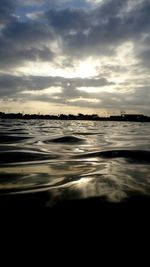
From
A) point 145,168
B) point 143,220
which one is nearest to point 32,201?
point 143,220

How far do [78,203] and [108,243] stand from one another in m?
0.85

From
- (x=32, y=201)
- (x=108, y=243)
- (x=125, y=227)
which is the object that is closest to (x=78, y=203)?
(x=32, y=201)

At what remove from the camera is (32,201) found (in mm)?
2510

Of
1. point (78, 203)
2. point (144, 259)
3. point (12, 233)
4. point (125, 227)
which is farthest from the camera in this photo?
point (78, 203)

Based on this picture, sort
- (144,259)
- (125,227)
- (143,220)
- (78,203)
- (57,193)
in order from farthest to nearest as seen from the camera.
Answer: (57,193)
(78,203)
(143,220)
(125,227)
(144,259)

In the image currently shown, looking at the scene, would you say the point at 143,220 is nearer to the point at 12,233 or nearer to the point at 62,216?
the point at 62,216

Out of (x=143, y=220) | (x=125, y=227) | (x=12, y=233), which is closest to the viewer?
(x=12, y=233)

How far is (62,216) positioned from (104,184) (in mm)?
1192

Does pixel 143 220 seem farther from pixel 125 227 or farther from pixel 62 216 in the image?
pixel 62 216

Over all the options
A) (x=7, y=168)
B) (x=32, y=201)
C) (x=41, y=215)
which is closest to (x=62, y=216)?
(x=41, y=215)

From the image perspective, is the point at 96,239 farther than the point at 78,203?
No

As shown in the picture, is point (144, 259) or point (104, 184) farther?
point (104, 184)

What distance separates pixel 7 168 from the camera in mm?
4242

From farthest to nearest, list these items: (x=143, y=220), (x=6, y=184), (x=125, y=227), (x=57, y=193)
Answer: (x=6, y=184) < (x=57, y=193) < (x=143, y=220) < (x=125, y=227)
